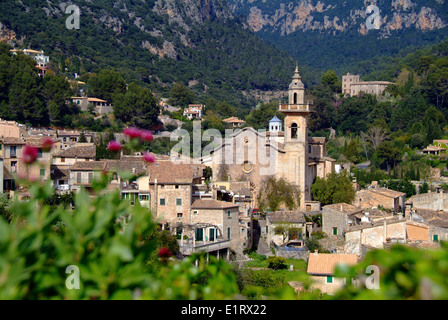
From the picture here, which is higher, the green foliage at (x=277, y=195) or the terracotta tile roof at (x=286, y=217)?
the green foliage at (x=277, y=195)

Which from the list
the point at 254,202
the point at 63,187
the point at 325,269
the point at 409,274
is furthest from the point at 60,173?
the point at 409,274

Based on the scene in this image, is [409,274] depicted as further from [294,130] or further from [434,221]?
[294,130]

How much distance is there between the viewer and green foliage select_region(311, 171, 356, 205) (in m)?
33.1

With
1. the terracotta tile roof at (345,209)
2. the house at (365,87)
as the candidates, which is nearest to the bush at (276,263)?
the terracotta tile roof at (345,209)

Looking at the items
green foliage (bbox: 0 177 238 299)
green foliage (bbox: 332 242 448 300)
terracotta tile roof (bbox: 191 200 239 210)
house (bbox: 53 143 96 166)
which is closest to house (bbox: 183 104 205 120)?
house (bbox: 53 143 96 166)

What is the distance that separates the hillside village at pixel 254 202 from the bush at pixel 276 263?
1600mm

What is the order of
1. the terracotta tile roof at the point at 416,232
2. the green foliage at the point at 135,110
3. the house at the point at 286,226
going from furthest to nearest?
the green foliage at the point at 135,110 < the house at the point at 286,226 < the terracotta tile roof at the point at 416,232

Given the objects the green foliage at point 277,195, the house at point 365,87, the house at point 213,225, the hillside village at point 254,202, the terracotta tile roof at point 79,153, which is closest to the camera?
the house at point 213,225

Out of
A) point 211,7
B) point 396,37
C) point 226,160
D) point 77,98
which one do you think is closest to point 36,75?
point 77,98

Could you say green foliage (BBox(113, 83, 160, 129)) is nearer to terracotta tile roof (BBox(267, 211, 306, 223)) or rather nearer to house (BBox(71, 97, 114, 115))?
house (BBox(71, 97, 114, 115))

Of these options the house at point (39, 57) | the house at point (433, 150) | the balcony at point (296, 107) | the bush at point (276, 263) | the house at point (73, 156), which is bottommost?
the bush at point (276, 263)

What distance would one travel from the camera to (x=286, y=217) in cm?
2833

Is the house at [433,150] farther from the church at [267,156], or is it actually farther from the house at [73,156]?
the house at [73,156]

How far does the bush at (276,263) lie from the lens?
Answer: 24.0 metres
